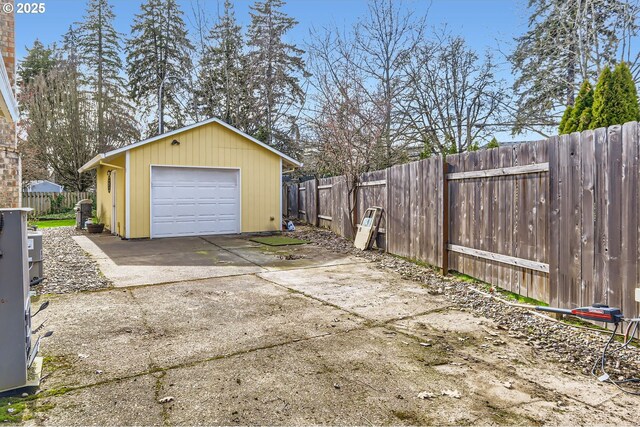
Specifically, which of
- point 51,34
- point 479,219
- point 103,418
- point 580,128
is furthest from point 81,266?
point 51,34

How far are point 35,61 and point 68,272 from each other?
26.0 m

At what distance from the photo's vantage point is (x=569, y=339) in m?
3.44

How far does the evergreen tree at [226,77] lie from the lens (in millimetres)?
21275

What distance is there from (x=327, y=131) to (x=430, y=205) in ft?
16.4

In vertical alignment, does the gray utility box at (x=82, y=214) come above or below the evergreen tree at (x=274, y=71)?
below

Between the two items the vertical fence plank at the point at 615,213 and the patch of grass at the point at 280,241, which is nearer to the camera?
the vertical fence plank at the point at 615,213

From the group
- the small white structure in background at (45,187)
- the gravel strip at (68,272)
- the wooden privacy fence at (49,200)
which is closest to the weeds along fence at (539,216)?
the gravel strip at (68,272)

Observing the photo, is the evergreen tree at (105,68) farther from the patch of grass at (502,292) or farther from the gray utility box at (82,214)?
the patch of grass at (502,292)

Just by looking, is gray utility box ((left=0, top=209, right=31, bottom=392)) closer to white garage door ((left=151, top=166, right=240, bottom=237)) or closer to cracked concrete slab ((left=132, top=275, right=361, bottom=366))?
cracked concrete slab ((left=132, top=275, right=361, bottom=366))

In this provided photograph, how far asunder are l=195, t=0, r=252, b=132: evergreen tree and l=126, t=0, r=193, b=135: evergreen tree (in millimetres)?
1463

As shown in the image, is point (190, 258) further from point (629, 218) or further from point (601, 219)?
point (629, 218)

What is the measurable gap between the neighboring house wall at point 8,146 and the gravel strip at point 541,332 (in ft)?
23.4

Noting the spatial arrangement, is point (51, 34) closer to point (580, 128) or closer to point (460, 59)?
point (460, 59)

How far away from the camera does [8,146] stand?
7090 millimetres
